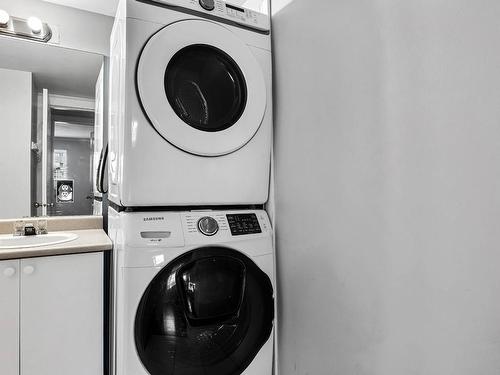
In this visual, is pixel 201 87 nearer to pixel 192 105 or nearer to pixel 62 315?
pixel 192 105

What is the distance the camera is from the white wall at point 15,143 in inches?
70.4

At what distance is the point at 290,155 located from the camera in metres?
1.28

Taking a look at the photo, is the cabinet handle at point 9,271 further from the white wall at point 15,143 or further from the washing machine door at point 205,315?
the white wall at point 15,143

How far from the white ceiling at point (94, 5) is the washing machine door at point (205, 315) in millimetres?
1830

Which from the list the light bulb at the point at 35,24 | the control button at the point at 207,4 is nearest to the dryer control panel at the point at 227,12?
the control button at the point at 207,4

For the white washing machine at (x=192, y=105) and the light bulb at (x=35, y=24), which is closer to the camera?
the white washing machine at (x=192, y=105)

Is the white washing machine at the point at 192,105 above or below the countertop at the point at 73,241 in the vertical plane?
above

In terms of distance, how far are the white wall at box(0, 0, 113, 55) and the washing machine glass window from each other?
1.20 meters

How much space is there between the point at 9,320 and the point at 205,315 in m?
0.83

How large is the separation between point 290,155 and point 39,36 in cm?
183

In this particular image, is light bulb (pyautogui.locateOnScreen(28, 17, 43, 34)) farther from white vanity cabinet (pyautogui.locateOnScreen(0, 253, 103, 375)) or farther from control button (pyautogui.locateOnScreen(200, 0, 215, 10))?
white vanity cabinet (pyautogui.locateOnScreen(0, 253, 103, 375))

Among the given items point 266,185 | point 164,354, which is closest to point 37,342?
point 164,354

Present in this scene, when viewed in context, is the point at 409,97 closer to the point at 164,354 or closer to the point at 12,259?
the point at 164,354

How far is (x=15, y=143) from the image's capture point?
1.81 meters
